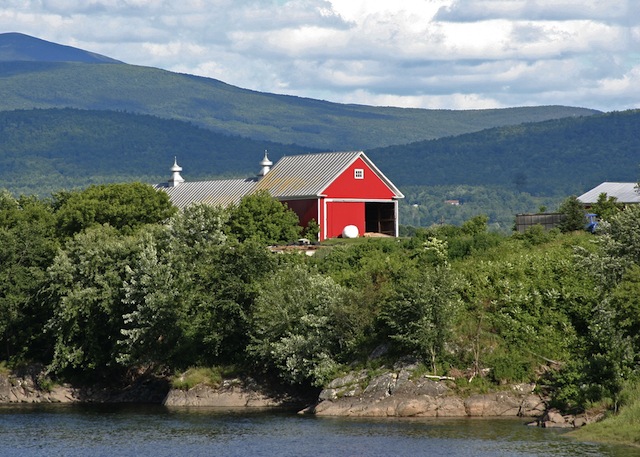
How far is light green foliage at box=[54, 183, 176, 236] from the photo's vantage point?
86.6 m

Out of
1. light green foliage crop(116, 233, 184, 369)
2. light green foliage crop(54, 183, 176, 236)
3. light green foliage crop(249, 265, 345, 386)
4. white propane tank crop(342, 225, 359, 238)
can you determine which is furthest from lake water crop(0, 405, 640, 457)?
white propane tank crop(342, 225, 359, 238)

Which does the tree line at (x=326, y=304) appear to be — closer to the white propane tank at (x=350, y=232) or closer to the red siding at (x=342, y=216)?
the white propane tank at (x=350, y=232)

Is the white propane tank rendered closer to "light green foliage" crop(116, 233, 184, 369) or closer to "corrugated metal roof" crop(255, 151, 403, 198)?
"corrugated metal roof" crop(255, 151, 403, 198)

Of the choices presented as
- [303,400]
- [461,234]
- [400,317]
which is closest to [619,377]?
[400,317]

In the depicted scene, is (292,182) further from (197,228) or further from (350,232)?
(197,228)

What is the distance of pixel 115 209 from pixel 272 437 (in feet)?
123

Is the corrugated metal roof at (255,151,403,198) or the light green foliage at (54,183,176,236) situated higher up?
the corrugated metal roof at (255,151,403,198)

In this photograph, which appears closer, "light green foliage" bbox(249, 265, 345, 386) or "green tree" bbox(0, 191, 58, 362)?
"light green foliage" bbox(249, 265, 345, 386)

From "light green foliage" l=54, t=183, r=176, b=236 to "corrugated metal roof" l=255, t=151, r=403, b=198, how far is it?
41.1ft

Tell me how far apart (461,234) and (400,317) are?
24507mm

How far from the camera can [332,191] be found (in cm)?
9919

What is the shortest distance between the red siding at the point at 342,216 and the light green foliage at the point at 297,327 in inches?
1233

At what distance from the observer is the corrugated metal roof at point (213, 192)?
10581cm

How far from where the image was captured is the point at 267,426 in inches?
2235
